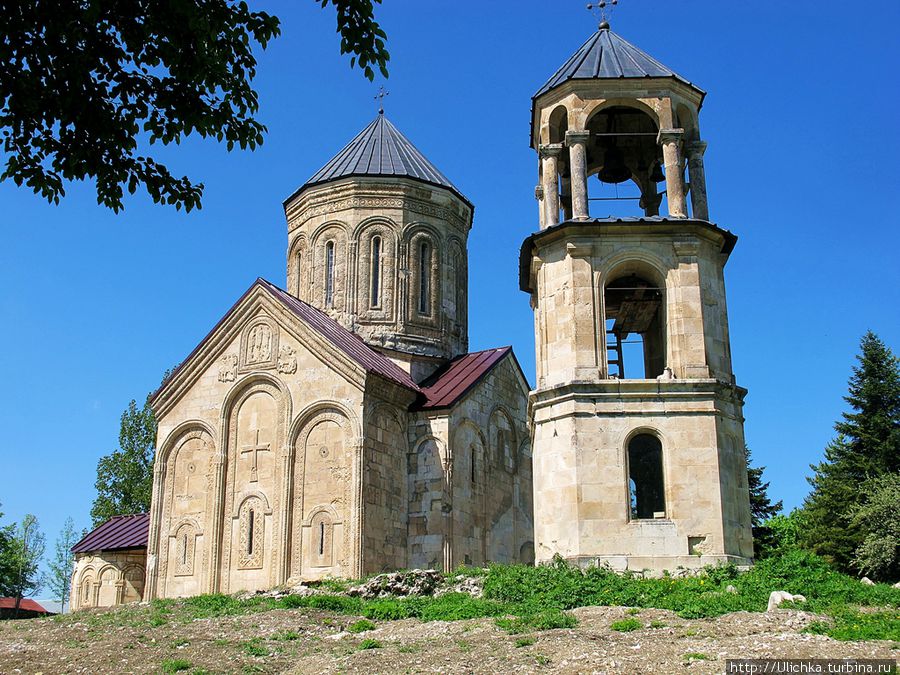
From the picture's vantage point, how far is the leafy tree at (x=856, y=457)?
22.7m

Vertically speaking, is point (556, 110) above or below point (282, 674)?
above

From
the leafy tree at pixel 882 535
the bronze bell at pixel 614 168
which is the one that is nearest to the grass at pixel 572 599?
the leafy tree at pixel 882 535

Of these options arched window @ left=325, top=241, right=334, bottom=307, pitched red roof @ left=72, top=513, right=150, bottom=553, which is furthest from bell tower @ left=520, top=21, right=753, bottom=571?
pitched red roof @ left=72, top=513, right=150, bottom=553

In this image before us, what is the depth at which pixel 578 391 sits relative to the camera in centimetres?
1527

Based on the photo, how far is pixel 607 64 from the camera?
17172mm

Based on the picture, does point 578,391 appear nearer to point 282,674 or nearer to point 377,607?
point 377,607

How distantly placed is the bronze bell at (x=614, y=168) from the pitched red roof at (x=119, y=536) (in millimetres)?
13555

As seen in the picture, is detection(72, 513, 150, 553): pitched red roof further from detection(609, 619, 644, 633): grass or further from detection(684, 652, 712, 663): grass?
detection(684, 652, 712, 663): grass

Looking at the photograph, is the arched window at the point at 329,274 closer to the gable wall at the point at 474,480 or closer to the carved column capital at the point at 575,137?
the gable wall at the point at 474,480

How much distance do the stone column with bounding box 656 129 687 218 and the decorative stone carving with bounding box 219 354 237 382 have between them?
10.1 m

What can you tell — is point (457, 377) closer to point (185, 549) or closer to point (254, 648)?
point (185, 549)

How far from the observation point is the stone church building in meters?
15.1

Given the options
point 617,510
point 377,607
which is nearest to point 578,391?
point 617,510

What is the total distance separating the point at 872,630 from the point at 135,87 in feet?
28.6
